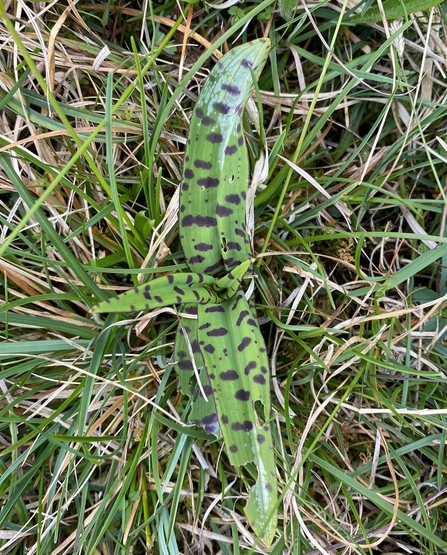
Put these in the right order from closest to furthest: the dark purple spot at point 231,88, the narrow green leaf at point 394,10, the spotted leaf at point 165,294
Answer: the spotted leaf at point 165,294
the dark purple spot at point 231,88
the narrow green leaf at point 394,10

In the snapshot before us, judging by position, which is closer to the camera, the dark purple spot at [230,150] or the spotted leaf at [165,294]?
the spotted leaf at [165,294]

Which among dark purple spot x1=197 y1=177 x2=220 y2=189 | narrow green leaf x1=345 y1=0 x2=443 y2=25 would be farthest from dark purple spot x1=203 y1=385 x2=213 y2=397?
narrow green leaf x1=345 y1=0 x2=443 y2=25

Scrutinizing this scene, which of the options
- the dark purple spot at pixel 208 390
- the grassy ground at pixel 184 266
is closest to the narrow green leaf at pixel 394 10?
the grassy ground at pixel 184 266

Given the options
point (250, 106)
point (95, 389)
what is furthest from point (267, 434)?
point (250, 106)

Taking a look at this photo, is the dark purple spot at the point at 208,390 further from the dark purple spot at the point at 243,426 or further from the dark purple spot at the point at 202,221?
the dark purple spot at the point at 202,221

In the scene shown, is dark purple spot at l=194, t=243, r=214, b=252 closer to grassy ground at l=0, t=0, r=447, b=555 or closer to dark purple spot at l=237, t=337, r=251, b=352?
grassy ground at l=0, t=0, r=447, b=555

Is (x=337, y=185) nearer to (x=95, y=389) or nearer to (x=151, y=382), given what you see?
(x=151, y=382)
